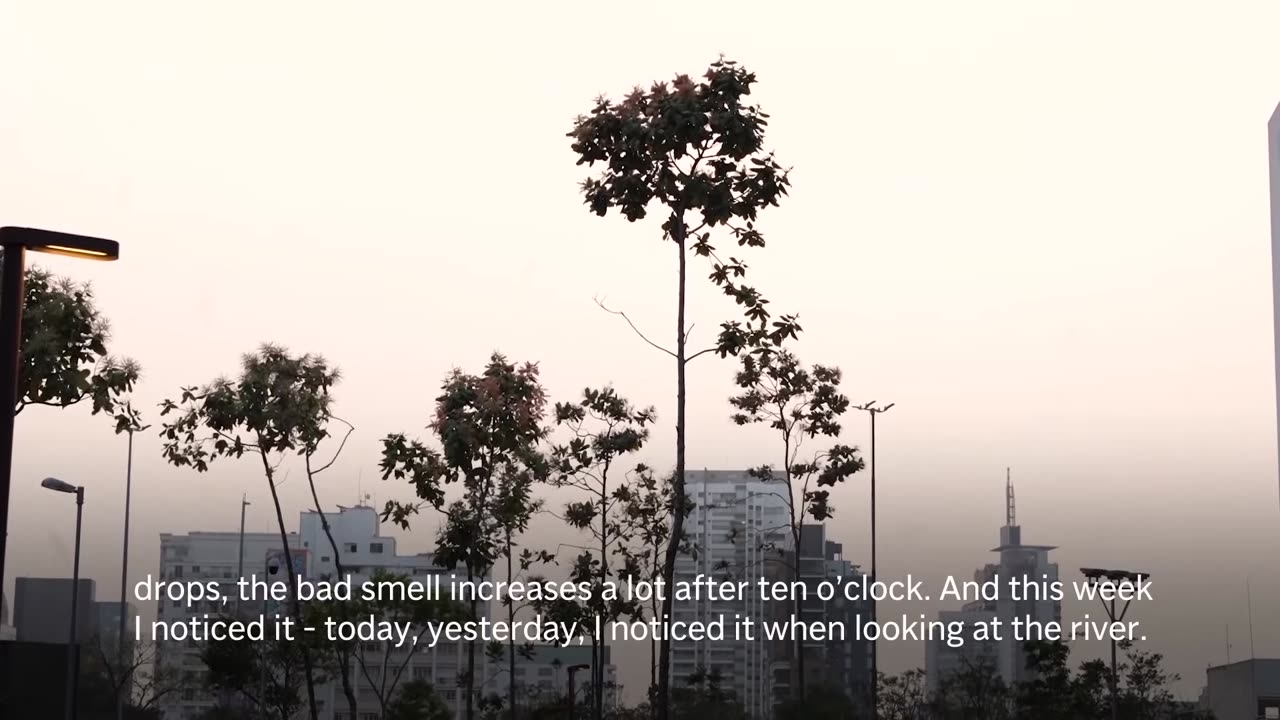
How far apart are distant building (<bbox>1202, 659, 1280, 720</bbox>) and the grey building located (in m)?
58.0

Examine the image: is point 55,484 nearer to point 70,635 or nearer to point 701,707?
point 70,635

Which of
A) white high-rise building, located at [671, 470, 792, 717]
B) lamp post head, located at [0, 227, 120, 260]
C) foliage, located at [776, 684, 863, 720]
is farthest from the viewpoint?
white high-rise building, located at [671, 470, 792, 717]

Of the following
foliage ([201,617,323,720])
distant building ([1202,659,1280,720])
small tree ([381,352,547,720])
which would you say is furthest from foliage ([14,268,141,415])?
distant building ([1202,659,1280,720])

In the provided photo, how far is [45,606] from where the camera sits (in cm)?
8325

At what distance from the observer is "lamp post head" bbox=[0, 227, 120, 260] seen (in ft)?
43.3

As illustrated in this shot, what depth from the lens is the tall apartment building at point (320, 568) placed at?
13888cm

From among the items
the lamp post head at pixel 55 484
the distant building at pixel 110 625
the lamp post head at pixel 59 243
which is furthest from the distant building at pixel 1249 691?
the lamp post head at pixel 59 243

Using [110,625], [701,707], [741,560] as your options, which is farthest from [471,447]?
[741,560]

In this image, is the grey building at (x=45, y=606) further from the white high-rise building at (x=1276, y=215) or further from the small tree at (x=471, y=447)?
the white high-rise building at (x=1276, y=215)

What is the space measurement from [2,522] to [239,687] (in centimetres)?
6212

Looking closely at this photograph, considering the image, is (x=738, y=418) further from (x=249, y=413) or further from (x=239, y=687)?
(x=239, y=687)

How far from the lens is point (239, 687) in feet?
236

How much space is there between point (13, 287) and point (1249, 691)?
266 feet

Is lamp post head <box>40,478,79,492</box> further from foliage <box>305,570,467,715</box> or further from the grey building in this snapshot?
the grey building
